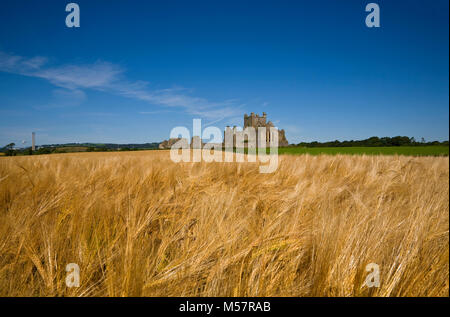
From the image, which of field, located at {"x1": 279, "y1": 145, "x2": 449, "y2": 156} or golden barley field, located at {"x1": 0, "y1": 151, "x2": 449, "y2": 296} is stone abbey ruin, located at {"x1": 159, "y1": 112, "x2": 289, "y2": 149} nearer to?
field, located at {"x1": 279, "y1": 145, "x2": 449, "y2": 156}

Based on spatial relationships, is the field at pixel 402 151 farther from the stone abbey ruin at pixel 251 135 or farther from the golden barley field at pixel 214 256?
the golden barley field at pixel 214 256

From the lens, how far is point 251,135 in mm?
13070

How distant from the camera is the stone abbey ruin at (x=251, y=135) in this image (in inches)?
356

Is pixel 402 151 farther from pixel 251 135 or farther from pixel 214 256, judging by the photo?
pixel 214 256

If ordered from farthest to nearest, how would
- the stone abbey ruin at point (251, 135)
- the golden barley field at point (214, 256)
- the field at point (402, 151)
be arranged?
the stone abbey ruin at point (251, 135), the field at point (402, 151), the golden barley field at point (214, 256)

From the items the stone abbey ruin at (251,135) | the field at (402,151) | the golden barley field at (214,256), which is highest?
the stone abbey ruin at (251,135)

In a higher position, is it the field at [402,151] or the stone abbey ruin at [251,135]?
the stone abbey ruin at [251,135]

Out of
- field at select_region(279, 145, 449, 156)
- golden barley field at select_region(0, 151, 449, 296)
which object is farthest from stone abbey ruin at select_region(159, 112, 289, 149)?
golden barley field at select_region(0, 151, 449, 296)

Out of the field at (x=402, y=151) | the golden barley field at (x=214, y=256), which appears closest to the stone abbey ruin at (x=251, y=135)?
the field at (x=402, y=151)

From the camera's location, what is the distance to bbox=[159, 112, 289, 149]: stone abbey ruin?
9.05 meters

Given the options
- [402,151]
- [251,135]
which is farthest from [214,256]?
[402,151]

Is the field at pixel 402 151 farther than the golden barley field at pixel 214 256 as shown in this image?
Yes

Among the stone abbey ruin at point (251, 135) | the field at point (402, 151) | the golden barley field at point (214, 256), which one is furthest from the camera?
the stone abbey ruin at point (251, 135)
